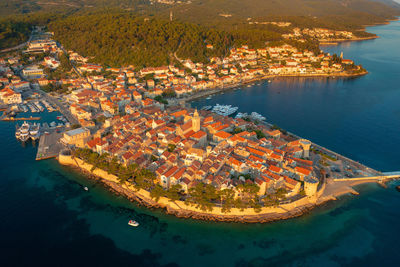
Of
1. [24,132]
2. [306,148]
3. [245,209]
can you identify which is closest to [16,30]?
[24,132]

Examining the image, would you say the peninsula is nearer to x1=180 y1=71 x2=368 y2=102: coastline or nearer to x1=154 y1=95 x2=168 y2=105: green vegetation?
x1=154 y1=95 x2=168 y2=105: green vegetation

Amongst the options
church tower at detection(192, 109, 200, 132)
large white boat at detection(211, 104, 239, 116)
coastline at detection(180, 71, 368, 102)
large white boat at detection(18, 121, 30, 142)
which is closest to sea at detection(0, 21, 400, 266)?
large white boat at detection(18, 121, 30, 142)

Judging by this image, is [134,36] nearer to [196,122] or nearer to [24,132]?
[24,132]

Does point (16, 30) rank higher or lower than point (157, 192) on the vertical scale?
higher

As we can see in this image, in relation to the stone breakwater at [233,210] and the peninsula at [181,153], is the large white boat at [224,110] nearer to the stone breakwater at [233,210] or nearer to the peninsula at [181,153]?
the peninsula at [181,153]

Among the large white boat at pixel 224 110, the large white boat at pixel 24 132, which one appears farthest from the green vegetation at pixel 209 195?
the large white boat at pixel 224 110

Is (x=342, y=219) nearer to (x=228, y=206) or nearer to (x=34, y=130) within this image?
(x=228, y=206)
